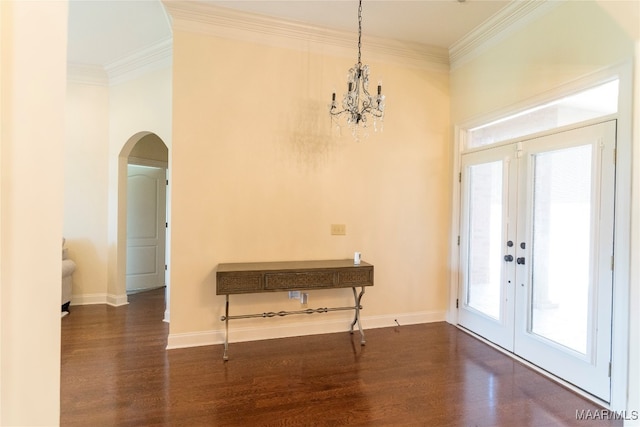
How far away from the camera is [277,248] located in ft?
11.4

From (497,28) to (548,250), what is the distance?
8.00 feet

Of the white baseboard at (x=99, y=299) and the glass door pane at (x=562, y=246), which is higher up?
the glass door pane at (x=562, y=246)

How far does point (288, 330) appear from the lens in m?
3.50

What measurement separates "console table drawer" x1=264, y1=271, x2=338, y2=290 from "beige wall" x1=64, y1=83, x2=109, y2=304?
319cm

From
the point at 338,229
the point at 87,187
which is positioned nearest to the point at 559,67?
the point at 338,229

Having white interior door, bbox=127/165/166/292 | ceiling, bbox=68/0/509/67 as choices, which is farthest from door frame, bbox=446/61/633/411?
white interior door, bbox=127/165/166/292

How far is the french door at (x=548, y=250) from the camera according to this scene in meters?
2.37

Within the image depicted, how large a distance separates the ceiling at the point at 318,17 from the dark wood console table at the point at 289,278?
275 centimetres

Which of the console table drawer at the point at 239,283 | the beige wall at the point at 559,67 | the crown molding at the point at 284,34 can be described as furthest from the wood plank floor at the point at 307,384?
the crown molding at the point at 284,34

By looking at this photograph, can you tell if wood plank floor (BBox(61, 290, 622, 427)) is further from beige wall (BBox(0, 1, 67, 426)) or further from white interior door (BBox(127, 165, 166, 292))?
white interior door (BBox(127, 165, 166, 292))

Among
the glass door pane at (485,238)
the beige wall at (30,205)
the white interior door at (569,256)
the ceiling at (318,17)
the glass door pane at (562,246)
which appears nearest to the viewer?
the beige wall at (30,205)

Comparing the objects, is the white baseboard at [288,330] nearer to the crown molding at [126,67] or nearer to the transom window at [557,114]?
the transom window at [557,114]

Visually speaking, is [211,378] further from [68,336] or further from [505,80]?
[505,80]

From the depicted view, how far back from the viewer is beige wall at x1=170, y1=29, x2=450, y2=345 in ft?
10.6
